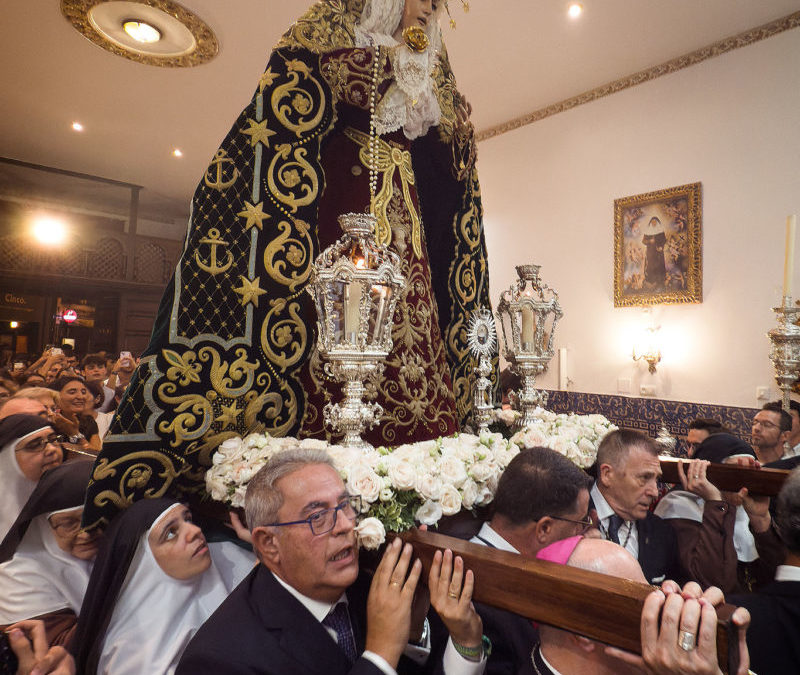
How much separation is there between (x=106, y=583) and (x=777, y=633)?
1.73 metres

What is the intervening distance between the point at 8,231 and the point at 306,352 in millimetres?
10164

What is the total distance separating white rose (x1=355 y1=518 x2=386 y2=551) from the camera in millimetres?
1188

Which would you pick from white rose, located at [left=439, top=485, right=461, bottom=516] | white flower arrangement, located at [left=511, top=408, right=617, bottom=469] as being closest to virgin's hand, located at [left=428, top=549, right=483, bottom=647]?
white rose, located at [left=439, top=485, right=461, bottom=516]

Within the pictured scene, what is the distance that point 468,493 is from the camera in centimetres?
150

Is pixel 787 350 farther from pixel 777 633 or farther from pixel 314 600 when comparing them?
pixel 314 600

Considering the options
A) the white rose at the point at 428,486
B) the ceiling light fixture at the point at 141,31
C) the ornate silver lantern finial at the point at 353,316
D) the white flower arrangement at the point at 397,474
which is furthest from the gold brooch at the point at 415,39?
the ceiling light fixture at the point at 141,31

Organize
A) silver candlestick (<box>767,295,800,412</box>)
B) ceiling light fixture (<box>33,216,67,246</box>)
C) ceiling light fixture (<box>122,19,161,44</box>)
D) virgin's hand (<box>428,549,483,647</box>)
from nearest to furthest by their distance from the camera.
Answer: virgin's hand (<box>428,549,483,647</box>)
silver candlestick (<box>767,295,800,412</box>)
ceiling light fixture (<box>122,19,161,44</box>)
ceiling light fixture (<box>33,216,67,246</box>)

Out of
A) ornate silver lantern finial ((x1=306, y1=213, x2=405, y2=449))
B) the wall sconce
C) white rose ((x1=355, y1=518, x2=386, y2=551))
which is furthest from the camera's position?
the wall sconce

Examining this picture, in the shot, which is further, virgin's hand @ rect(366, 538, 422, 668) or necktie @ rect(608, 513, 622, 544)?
necktie @ rect(608, 513, 622, 544)

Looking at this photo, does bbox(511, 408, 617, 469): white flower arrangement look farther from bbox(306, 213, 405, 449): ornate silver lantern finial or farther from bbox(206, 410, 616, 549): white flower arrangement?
bbox(306, 213, 405, 449): ornate silver lantern finial

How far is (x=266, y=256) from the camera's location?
5.43 feet

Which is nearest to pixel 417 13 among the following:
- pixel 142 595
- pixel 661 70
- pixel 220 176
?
pixel 220 176

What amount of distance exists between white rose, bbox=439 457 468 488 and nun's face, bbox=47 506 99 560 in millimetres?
1130

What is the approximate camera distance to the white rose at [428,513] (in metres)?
1.33
